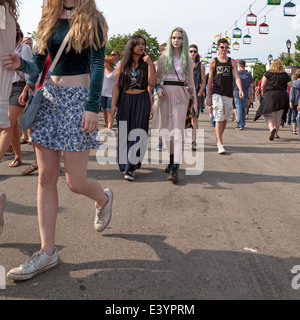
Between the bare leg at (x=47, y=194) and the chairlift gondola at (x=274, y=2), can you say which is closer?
the bare leg at (x=47, y=194)

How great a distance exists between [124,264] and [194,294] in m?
0.65

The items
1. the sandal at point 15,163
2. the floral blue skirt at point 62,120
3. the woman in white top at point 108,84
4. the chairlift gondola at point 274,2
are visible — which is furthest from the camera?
the chairlift gondola at point 274,2

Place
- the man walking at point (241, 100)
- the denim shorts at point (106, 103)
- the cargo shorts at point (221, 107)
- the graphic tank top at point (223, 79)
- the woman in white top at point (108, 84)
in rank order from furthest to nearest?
the man walking at point (241, 100) < the denim shorts at point (106, 103) < the woman in white top at point (108, 84) < the graphic tank top at point (223, 79) < the cargo shorts at point (221, 107)

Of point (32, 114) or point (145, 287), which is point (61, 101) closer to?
point (32, 114)

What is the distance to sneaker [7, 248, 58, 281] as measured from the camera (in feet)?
9.17

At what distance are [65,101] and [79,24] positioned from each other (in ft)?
1.68

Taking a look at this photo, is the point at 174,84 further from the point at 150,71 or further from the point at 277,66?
the point at 277,66

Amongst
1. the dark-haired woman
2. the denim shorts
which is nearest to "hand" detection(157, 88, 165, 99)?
the dark-haired woman

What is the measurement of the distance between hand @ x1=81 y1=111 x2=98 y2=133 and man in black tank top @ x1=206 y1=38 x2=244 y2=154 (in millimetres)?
5756

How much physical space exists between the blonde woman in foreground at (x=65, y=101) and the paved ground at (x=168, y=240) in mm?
390

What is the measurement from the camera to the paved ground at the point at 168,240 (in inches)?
108

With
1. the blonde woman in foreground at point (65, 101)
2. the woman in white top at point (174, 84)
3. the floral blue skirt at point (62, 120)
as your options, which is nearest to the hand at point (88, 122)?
the blonde woman in foreground at point (65, 101)

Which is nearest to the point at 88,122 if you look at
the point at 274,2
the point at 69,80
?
the point at 69,80

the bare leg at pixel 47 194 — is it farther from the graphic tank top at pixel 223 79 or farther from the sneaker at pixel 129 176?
the graphic tank top at pixel 223 79
